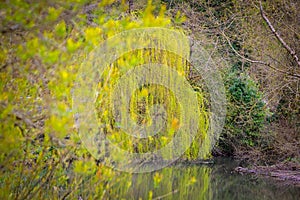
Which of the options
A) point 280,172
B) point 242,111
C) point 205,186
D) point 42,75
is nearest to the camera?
point 42,75

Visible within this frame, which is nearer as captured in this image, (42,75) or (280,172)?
(42,75)

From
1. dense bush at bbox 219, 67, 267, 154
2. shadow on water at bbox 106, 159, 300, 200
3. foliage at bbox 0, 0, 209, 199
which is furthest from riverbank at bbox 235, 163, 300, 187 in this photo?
foliage at bbox 0, 0, 209, 199

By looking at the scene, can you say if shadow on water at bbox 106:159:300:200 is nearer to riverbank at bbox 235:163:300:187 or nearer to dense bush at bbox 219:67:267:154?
riverbank at bbox 235:163:300:187

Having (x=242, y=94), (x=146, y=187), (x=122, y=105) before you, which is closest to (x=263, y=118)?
(x=242, y=94)

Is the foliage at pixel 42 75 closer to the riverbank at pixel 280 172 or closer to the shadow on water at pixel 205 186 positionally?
the shadow on water at pixel 205 186

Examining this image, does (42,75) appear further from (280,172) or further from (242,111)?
(242,111)

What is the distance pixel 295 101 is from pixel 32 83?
24.6 ft

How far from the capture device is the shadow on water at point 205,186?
22.2ft

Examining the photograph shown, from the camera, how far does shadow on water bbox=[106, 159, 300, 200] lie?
6.76 metres

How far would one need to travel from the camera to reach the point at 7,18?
6.27 feet

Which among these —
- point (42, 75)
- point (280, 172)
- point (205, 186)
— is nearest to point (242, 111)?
point (280, 172)

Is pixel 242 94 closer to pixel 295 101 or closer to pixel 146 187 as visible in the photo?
pixel 295 101

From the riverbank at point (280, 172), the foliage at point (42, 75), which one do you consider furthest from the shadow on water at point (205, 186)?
the foliage at point (42, 75)

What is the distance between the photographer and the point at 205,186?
8.07 m
